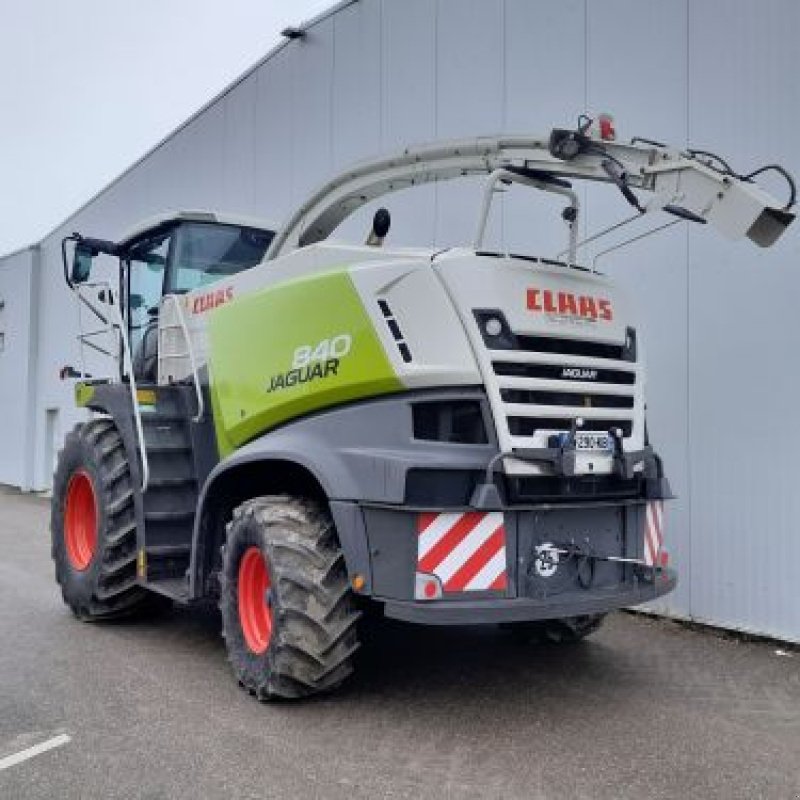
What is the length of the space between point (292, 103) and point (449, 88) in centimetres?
330

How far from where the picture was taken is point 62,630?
6.30 meters

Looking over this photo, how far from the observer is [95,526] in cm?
657

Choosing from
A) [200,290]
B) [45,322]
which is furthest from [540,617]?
[45,322]

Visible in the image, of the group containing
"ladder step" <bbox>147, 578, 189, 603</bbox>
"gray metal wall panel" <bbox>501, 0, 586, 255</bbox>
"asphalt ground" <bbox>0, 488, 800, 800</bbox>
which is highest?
"gray metal wall panel" <bbox>501, 0, 586, 255</bbox>

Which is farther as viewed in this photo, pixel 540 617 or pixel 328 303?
pixel 328 303

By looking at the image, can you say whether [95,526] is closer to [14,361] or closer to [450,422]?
[450,422]

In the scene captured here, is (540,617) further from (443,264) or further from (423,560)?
(443,264)

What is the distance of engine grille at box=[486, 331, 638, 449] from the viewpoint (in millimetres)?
4379

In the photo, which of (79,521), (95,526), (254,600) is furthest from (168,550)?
(79,521)

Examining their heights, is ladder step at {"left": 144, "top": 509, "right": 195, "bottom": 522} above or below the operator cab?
below

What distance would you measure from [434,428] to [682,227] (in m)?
3.49

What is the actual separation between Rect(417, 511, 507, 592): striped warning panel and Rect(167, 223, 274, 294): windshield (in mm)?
3096

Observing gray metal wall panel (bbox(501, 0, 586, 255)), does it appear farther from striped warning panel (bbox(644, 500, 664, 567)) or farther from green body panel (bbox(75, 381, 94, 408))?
green body panel (bbox(75, 381, 94, 408))

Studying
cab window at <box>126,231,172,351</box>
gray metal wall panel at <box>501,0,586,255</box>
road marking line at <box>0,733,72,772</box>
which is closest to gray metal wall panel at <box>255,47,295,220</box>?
gray metal wall panel at <box>501,0,586,255</box>
